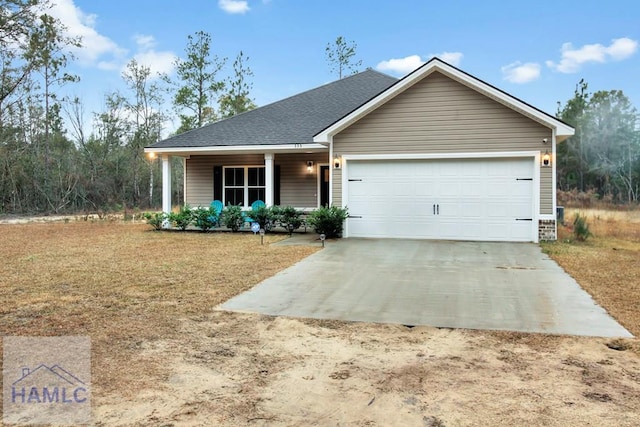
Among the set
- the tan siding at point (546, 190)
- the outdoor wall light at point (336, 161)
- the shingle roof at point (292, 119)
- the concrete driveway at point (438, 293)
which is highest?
the shingle roof at point (292, 119)

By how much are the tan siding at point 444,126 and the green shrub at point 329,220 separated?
5.27ft

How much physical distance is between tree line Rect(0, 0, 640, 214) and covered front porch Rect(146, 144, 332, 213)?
9.45 m

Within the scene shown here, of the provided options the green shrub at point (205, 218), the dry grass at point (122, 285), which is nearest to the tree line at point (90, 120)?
the green shrub at point (205, 218)

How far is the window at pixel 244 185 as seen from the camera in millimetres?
14742

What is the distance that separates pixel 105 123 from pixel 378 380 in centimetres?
2758

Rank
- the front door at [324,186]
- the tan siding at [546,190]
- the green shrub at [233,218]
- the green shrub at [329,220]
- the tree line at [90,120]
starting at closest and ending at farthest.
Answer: the tan siding at [546,190]
the green shrub at [329,220]
the green shrub at [233,218]
the front door at [324,186]
the tree line at [90,120]

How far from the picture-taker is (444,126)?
10.9 m

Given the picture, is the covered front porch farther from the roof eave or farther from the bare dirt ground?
the bare dirt ground

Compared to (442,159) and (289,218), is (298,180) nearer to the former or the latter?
(289,218)

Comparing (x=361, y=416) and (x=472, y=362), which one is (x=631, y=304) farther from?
(x=361, y=416)

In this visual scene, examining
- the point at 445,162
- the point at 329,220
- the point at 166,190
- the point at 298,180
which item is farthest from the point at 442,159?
the point at 166,190

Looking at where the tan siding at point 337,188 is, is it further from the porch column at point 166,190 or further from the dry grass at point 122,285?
the porch column at point 166,190

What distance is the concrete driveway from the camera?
15.3 feet

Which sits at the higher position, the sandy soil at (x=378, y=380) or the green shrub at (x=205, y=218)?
the green shrub at (x=205, y=218)
